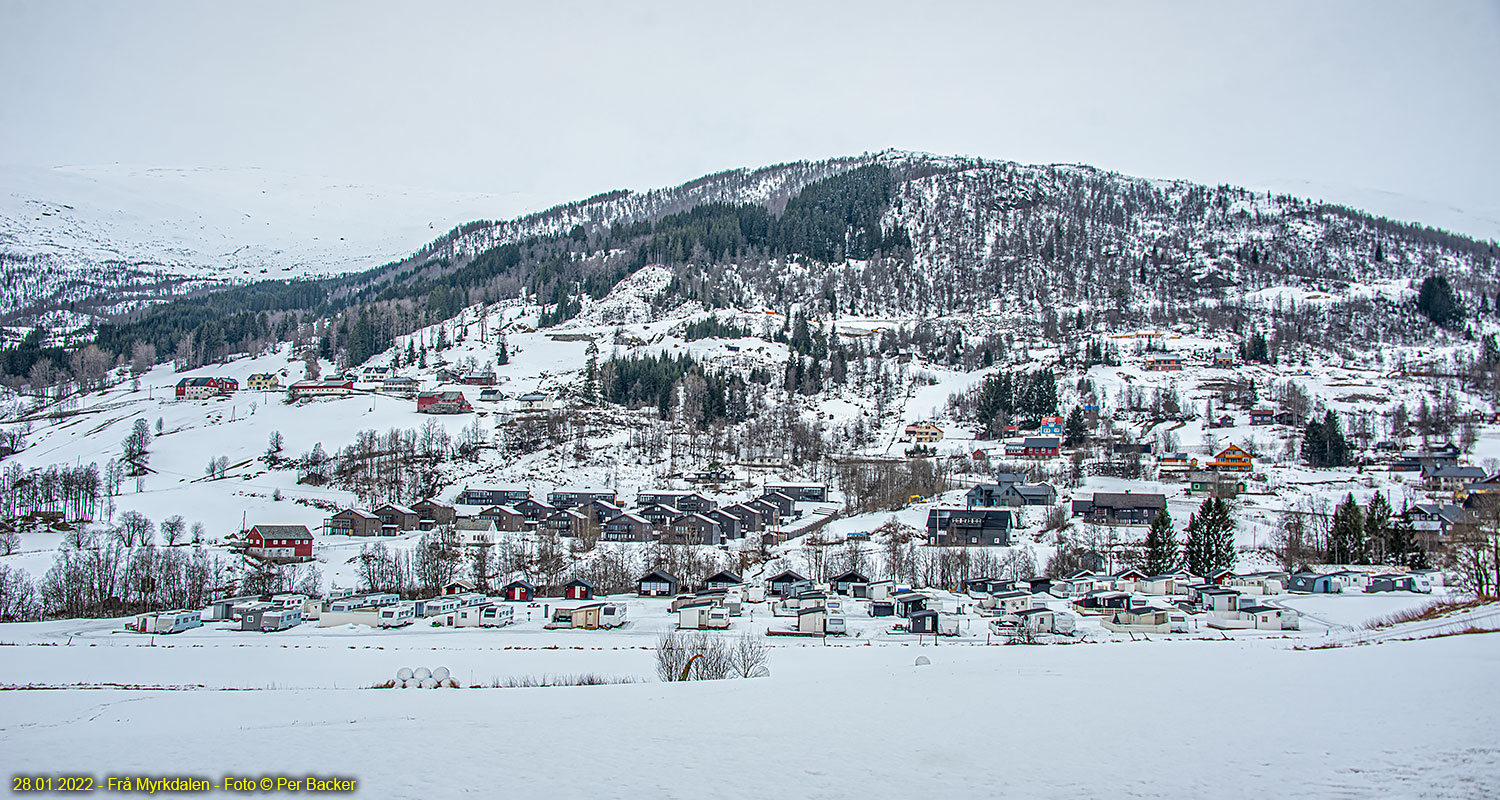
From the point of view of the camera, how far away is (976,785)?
370 inches

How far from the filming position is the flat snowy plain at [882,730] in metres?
9.47

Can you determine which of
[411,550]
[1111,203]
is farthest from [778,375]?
[1111,203]

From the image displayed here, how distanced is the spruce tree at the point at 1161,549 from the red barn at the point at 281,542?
48398mm

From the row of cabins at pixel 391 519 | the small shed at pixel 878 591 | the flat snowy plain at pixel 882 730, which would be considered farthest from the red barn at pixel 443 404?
the flat snowy plain at pixel 882 730

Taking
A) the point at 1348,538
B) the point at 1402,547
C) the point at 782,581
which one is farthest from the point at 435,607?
the point at 1402,547

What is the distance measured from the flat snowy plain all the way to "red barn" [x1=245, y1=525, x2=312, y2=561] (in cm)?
3162

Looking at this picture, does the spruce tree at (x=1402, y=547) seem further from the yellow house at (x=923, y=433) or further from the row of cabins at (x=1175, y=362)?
the row of cabins at (x=1175, y=362)

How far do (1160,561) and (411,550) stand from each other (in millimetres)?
43538

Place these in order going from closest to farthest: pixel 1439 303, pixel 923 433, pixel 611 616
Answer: pixel 611 616 → pixel 923 433 → pixel 1439 303

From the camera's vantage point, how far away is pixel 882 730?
12297 millimetres

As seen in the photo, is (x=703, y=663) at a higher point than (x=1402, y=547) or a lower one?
higher

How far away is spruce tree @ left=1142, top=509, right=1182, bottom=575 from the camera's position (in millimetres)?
47062

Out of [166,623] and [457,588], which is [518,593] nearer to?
[457,588]

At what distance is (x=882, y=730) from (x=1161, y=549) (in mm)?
41190
